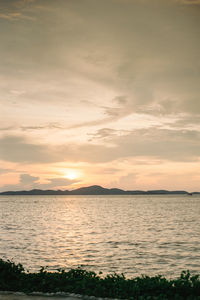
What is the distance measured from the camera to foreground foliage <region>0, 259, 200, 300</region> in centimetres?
1155

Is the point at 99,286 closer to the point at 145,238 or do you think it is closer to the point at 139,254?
the point at 139,254

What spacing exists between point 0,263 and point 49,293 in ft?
12.1

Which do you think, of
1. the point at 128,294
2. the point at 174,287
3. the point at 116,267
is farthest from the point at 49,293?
the point at 116,267

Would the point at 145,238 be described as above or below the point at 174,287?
below

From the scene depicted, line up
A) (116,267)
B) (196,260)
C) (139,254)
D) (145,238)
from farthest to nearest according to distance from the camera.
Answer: (145,238)
(139,254)
(196,260)
(116,267)

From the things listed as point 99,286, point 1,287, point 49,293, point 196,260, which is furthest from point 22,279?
point 196,260

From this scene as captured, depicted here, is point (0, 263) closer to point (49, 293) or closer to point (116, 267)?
point (49, 293)

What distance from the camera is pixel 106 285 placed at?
12.5 meters

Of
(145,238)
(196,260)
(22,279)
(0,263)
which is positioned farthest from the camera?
(145,238)

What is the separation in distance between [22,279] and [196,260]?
17744mm

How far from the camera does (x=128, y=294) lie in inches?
453

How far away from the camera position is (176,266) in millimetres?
24672

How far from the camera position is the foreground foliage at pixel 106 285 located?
11.6 m

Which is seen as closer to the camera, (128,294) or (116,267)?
(128,294)
